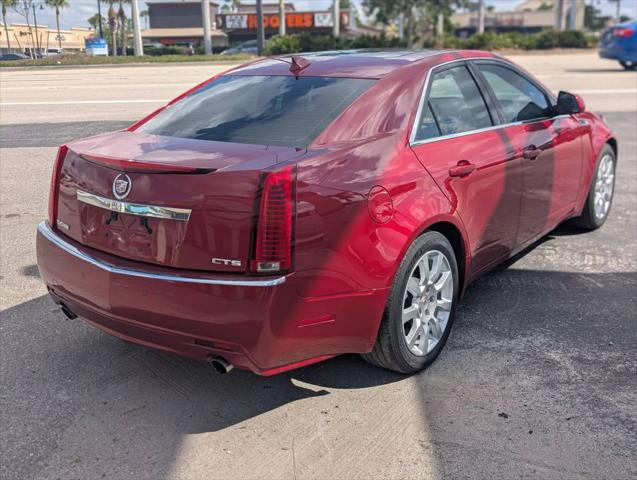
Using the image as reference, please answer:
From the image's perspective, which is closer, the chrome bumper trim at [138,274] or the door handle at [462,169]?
the chrome bumper trim at [138,274]

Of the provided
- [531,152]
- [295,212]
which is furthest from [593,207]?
[295,212]

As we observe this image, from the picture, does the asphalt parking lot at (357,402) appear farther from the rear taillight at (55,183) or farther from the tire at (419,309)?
the rear taillight at (55,183)

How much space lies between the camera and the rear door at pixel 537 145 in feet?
14.7

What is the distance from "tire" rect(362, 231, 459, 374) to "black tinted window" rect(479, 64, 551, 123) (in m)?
1.33

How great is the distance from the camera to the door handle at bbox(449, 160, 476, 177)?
12.1 feet

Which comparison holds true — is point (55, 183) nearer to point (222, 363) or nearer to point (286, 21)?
point (222, 363)

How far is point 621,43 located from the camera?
22969mm

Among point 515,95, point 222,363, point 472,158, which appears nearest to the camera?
point 222,363

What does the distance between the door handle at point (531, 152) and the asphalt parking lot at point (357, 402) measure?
0.92 metres

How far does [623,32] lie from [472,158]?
22.0m

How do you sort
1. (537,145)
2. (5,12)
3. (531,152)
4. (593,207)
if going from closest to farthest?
1. (531,152)
2. (537,145)
3. (593,207)
4. (5,12)

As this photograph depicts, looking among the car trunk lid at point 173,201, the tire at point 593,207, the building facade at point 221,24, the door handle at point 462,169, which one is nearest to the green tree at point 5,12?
the tire at point 593,207

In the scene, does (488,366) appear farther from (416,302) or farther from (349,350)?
(349,350)

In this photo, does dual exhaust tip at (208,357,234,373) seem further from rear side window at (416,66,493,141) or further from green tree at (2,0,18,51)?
green tree at (2,0,18,51)
